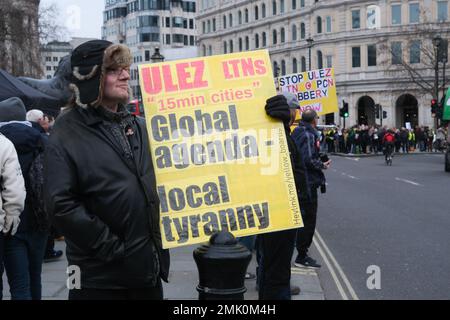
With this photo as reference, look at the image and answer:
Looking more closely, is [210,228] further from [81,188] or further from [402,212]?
[402,212]

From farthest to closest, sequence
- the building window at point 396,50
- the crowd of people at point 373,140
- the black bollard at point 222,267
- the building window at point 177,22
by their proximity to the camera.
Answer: the building window at point 177,22, the building window at point 396,50, the crowd of people at point 373,140, the black bollard at point 222,267

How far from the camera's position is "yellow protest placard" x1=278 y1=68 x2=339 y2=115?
14422mm

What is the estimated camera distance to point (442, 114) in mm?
26391

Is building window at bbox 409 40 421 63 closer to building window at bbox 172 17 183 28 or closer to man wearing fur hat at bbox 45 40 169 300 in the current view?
man wearing fur hat at bbox 45 40 169 300

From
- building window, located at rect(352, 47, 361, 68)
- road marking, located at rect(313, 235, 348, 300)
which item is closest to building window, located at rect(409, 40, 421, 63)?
building window, located at rect(352, 47, 361, 68)

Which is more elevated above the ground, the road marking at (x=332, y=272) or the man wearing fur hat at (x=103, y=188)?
the man wearing fur hat at (x=103, y=188)

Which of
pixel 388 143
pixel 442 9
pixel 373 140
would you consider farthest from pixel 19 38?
pixel 442 9

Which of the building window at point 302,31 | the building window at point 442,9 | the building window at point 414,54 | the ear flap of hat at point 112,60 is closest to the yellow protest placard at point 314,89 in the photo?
the ear flap of hat at point 112,60

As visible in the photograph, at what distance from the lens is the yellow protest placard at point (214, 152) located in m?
3.56

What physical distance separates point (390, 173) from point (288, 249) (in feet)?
64.7

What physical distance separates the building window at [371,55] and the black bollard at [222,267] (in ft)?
236

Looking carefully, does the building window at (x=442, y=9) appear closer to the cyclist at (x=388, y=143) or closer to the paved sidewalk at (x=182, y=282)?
the cyclist at (x=388, y=143)

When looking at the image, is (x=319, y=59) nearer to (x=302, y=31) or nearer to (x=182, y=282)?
(x=302, y=31)
